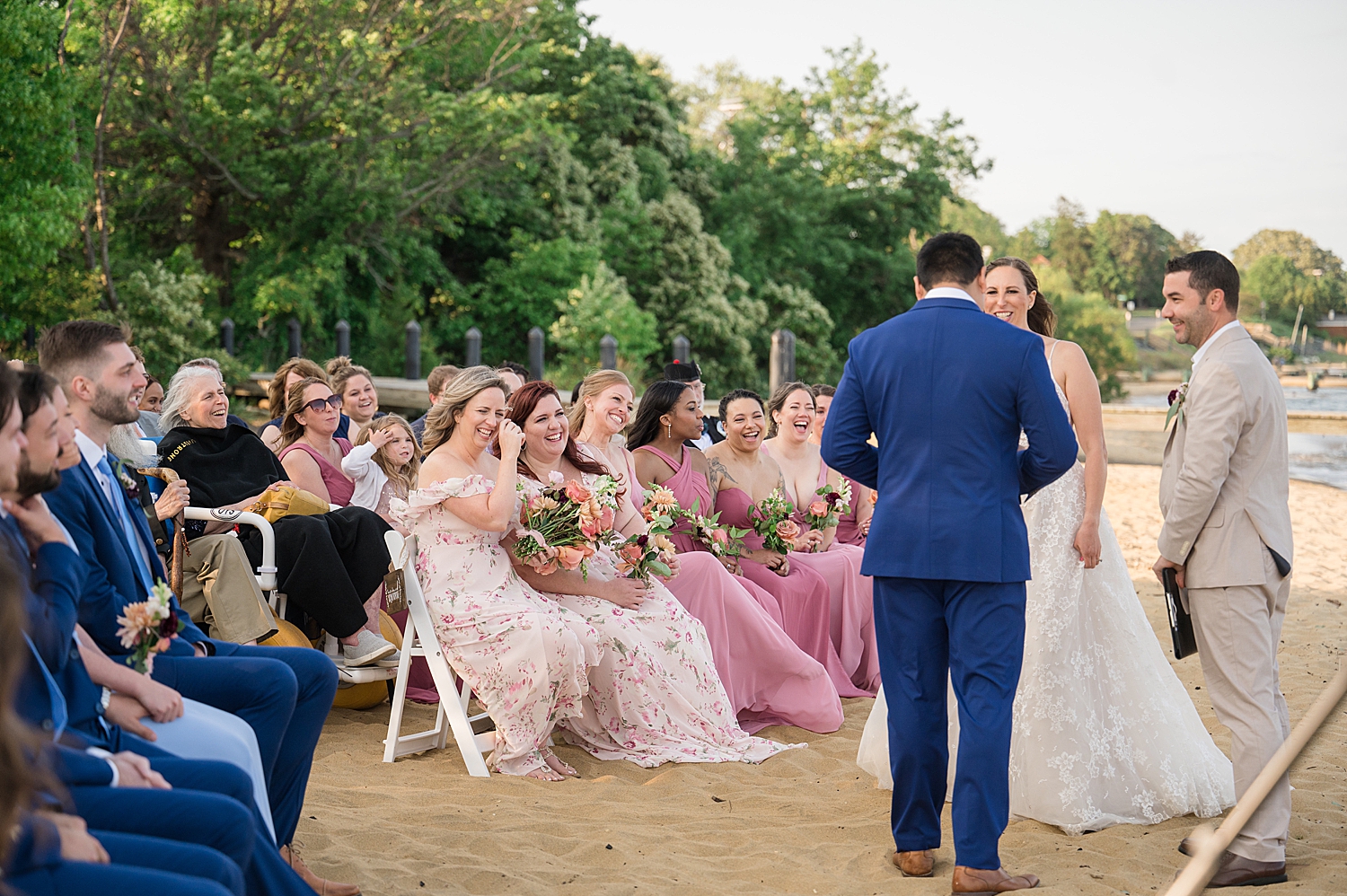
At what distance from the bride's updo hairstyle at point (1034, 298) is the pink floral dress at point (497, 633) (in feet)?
7.99

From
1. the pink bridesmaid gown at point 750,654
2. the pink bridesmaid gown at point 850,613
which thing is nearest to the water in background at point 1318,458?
the pink bridesmaid gown at point 850,613

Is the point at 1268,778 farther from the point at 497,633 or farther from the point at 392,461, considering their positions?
the point at 392,461

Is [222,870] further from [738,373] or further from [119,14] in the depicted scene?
[738,373]

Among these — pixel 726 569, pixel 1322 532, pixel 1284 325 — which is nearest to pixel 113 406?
pixel 726 569

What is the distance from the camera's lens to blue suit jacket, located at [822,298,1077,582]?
143 inches

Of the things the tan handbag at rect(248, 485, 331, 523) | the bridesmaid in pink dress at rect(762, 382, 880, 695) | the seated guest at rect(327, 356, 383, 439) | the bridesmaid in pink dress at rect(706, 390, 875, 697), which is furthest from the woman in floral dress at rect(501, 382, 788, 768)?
the seated guest at rect(327, 356, 383, 439)

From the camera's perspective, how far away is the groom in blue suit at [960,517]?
11.9 feet

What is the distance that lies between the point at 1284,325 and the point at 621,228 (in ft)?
154

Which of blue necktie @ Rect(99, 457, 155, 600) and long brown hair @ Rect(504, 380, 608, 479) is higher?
long brown hair @ Rect(504, 380, 608, 479)

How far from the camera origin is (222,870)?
2486mm

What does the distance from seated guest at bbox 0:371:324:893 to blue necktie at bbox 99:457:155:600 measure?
391 mm

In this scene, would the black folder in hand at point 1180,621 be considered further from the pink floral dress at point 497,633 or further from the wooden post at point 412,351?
the wooden post at point 412,351

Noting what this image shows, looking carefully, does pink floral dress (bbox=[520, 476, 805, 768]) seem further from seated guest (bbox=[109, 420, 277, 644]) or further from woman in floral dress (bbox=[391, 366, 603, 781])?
seated guest (bbox=[109, 420, 277, 644])

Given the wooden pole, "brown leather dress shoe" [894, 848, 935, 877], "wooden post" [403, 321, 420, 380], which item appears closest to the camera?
the wooden pole
